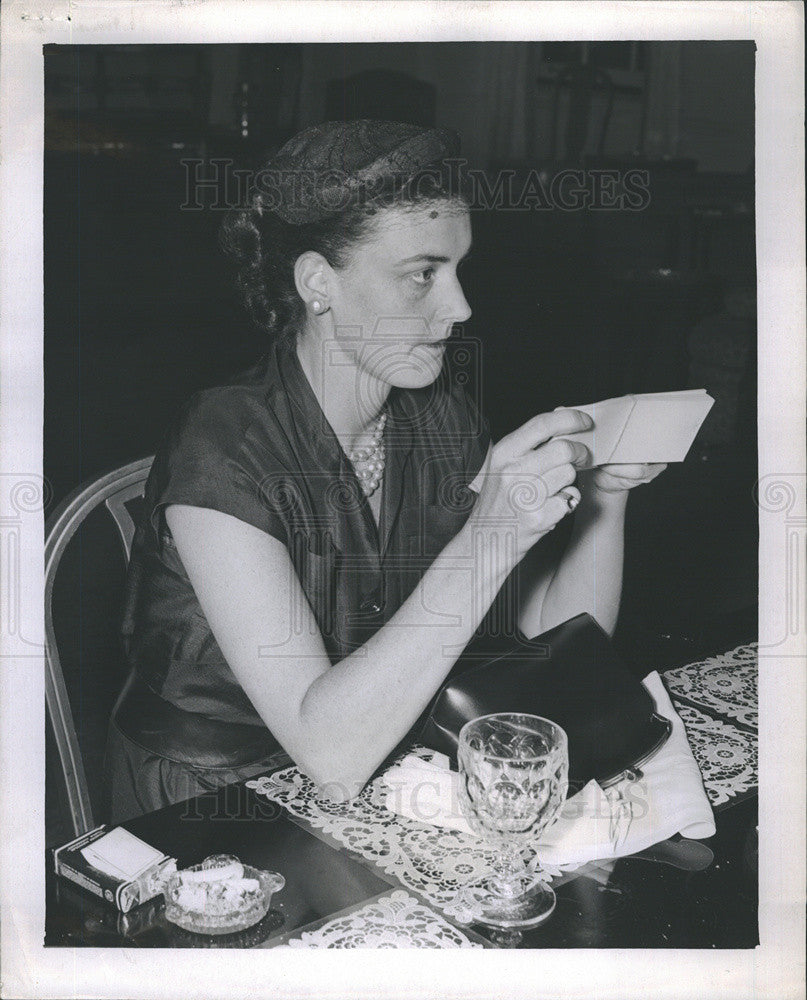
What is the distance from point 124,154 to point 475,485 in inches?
24.2

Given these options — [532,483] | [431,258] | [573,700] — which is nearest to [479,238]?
[431,258]

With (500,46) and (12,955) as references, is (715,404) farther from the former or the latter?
(12,955)

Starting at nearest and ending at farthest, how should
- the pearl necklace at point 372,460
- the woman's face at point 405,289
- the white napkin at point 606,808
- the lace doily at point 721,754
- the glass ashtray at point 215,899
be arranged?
the glass ashtray at point 215,899 → the white napkin at point 606,808 → the lace doily at point 721,754 → the woman's face at point 405,289 → the pearl necklace at point 372,460

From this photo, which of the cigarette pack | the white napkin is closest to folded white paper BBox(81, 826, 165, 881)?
the cigarette pack

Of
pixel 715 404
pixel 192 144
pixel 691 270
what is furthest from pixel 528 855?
pixel 192 144

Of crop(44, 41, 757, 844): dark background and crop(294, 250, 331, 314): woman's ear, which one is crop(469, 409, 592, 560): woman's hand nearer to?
crop(44, 41, 757, 844): dark background

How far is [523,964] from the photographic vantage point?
99 centimetres

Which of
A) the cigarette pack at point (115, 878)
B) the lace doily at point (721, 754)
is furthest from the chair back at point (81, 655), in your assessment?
the lace doily at point (721, 754)

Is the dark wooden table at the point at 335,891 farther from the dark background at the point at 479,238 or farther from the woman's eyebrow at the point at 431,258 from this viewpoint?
the woman's eyebrow at the point at 431,258

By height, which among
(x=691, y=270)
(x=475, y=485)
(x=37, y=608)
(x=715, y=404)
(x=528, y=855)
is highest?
(x=691, y=270)

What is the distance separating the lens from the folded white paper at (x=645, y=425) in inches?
50.1

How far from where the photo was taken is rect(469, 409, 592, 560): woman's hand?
47.8 inches

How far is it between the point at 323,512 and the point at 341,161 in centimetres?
44

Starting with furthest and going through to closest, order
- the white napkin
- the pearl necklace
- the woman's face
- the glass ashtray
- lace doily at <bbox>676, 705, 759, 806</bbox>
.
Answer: the pearl necklace
the woman's face
lace doily at <bbox>676, 705, 759, 806</bbox>
the white napkin
the glass ashtray
